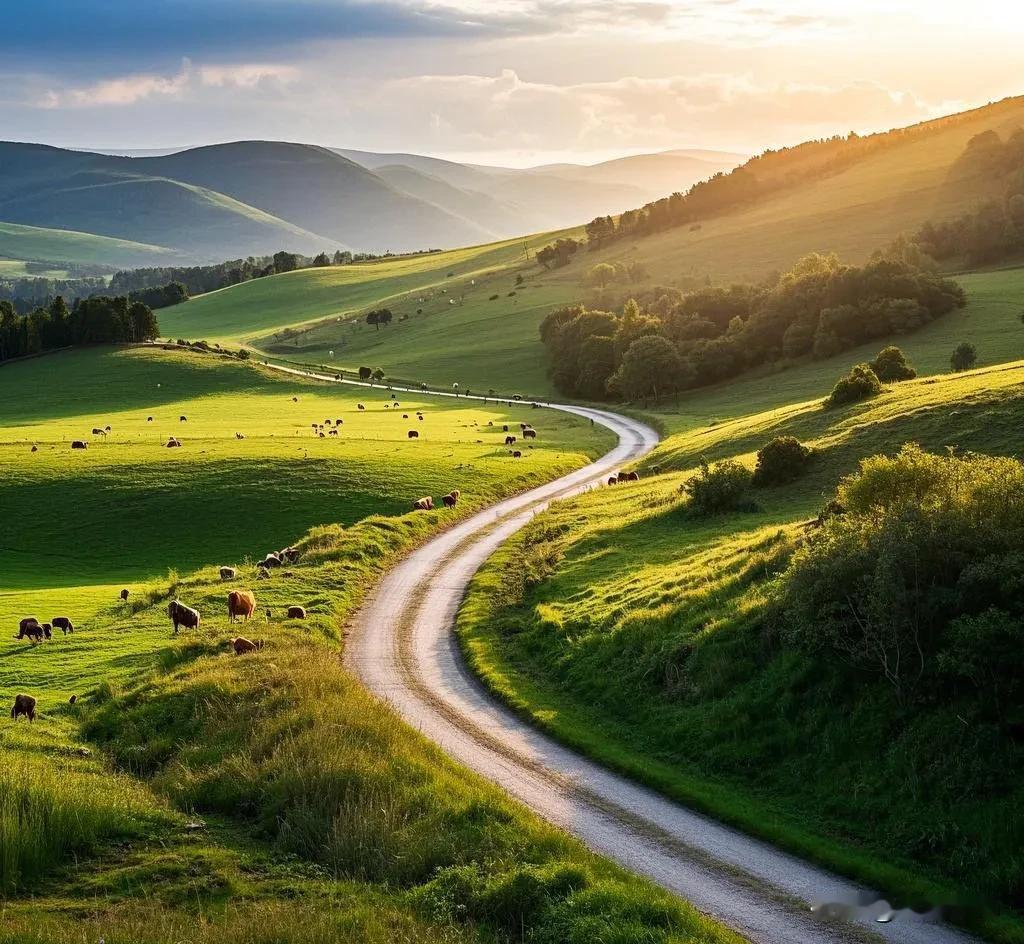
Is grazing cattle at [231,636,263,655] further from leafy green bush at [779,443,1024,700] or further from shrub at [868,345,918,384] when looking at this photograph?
shrub at [868,345,918,384]

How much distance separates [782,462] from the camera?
48125 millimetres

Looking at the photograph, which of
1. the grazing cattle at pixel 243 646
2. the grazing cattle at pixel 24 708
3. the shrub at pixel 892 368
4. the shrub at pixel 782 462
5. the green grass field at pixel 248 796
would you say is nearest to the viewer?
the green grass field at pixel 248 796

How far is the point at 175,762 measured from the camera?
23172mm

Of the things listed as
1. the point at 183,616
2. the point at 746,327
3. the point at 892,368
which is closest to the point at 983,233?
the point at 746,327

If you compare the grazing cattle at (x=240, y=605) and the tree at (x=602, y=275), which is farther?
the tree at (x=602, y=275)

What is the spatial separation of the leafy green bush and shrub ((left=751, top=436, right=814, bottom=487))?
71.6ft

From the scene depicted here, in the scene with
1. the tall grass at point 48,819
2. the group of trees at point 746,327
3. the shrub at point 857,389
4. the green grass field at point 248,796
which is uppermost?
the group of trees at point 746,327

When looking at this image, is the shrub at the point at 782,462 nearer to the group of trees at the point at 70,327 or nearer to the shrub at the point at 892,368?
the shrub at the point at 892,368

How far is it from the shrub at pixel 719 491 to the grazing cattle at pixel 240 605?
21166 mm

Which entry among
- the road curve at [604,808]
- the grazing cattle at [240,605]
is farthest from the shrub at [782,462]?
the grazing cattle at [240,605]

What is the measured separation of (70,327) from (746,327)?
106 m

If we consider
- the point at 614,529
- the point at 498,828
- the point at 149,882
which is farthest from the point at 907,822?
the point at 614,529

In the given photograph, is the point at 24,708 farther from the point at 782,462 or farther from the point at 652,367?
the point at 652,367

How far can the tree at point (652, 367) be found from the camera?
379ft
